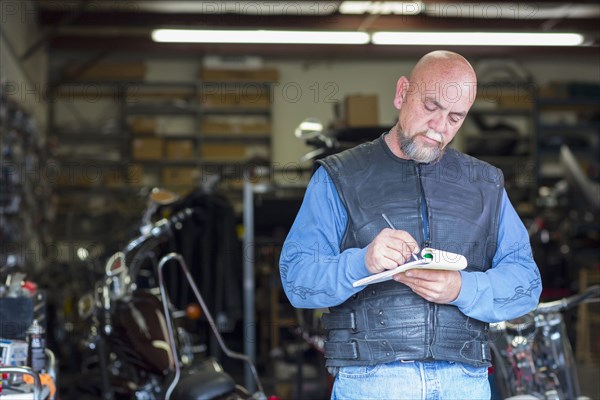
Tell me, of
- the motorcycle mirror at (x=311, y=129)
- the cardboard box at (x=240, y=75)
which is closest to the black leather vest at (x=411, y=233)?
the motorcycle mirror at (x=311, y=129)

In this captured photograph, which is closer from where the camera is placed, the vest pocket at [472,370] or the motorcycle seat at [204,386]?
the vest pocket at [472,370]

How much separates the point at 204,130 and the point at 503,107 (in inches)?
145

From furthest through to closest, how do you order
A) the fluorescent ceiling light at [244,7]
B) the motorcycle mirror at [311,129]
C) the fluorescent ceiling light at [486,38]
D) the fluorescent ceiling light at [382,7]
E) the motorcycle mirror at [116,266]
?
the fluorescent ceiling light at [382,7]
the fluorescent ceiling light at [244,7]
the fluorescent ceiling light at [486,38]
the motorcycle mirror at [311,129]
the motorcycle mirror at [116,266]

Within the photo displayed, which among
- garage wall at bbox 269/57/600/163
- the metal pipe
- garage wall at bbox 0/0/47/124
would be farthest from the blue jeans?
garage wall at bbox 269/57/600/163

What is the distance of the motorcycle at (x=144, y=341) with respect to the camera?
11.3ft

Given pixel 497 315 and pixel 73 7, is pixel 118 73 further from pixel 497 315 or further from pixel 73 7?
pixel 497 315

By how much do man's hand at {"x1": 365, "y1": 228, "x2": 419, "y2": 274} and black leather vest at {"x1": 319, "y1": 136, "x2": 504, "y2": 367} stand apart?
0.19 metres

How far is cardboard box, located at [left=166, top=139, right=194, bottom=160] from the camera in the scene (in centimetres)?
1050

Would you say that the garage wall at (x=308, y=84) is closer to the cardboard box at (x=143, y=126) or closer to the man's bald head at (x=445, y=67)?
the cardboard box at (x=143, y=126)

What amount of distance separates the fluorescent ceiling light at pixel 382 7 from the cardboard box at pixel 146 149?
2790mm

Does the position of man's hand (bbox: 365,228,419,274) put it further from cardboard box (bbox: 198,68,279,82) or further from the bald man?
cardboard box (bbox: 198,68,279,82)

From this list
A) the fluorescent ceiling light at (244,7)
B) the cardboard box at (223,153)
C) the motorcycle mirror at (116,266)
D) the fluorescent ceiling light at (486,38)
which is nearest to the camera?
the motorcycle mirror at (116,266)

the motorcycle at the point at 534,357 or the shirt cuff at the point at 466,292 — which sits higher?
the shirt cuff at the point at 466,292

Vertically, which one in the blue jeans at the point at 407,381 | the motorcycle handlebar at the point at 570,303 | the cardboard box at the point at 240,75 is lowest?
the blue jeans at the point at 407,381
